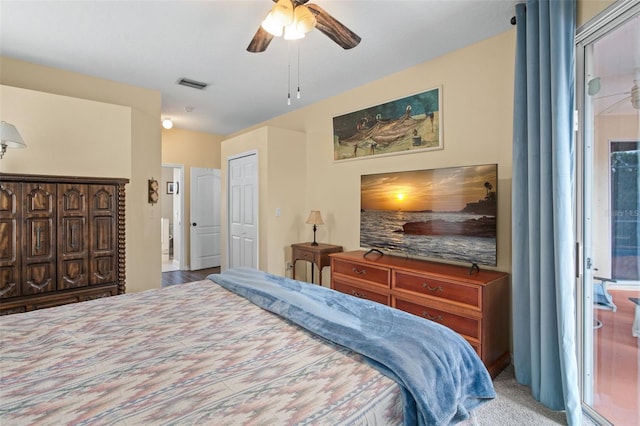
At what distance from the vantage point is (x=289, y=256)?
14.7ft

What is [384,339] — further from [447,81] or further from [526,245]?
[447,81]

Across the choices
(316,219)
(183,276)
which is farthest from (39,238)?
(183,276)

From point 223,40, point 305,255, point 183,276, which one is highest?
point 223,40

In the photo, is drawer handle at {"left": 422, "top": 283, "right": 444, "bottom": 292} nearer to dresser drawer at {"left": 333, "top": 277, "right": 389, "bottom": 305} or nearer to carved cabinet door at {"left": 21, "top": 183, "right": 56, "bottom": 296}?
dresser drawer at {"left": 333, "top": 277, "right": 389, "bottom": 305}

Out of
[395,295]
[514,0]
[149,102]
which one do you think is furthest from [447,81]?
[149,102]

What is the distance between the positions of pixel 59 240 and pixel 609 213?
4323 mm

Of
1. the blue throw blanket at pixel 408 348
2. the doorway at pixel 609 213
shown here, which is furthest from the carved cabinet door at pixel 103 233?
the doorway at pixel 609 213

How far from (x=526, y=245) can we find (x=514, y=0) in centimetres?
172

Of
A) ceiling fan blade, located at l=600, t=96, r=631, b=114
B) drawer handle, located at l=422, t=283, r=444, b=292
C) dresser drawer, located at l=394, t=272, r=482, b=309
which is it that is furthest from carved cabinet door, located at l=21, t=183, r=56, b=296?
ceiling fan blade, located at l=600, t=96, r=631, b=114

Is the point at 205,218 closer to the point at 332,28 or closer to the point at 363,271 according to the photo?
the point at 363,271

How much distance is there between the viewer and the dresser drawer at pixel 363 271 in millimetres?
2850

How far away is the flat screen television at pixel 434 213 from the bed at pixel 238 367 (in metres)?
1.34

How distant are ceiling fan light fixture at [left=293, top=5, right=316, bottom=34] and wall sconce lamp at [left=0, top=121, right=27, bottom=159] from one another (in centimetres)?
253

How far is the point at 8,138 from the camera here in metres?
2.55
